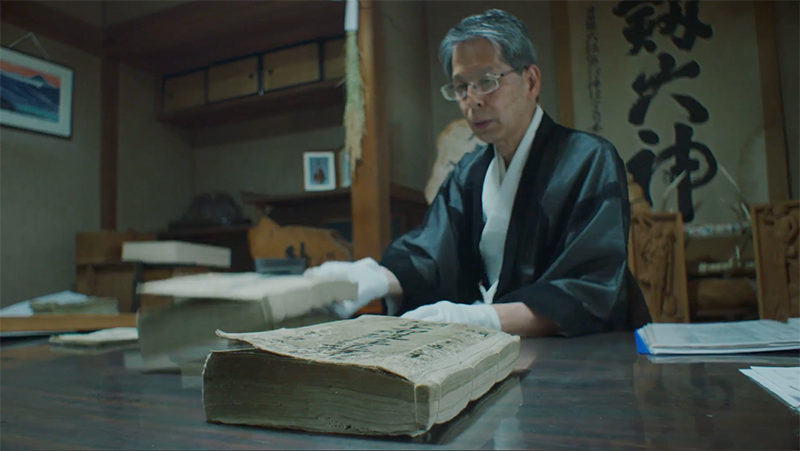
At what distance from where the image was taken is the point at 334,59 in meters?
2.04

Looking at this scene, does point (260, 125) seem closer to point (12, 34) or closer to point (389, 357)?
point (12, 34)

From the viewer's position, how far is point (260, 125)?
2410 millimetres

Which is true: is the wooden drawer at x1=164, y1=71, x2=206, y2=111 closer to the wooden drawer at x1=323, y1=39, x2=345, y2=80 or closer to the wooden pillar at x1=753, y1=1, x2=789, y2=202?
the wooden drawer at x1=323, y1=39, x2=345, y2=80

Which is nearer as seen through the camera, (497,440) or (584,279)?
(497,440)

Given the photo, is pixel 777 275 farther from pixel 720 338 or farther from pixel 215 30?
pixel 215 30

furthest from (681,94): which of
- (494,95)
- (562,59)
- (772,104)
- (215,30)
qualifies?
(215,30)

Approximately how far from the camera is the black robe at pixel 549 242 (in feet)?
2.31

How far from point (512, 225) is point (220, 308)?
1.92 ft

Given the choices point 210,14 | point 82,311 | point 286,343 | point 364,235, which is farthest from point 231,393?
point 210,14

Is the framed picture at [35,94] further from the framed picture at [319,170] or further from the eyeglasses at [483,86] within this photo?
the eyeglasses at [483,86]

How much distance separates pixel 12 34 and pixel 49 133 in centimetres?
39

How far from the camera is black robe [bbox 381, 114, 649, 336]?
2.31ft

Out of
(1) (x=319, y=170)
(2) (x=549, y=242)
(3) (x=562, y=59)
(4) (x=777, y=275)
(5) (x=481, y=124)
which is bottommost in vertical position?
(4) (x=777, y=275)

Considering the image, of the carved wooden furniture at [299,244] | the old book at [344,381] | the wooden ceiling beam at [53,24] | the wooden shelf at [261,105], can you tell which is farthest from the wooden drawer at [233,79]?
the old book at [344,381]
